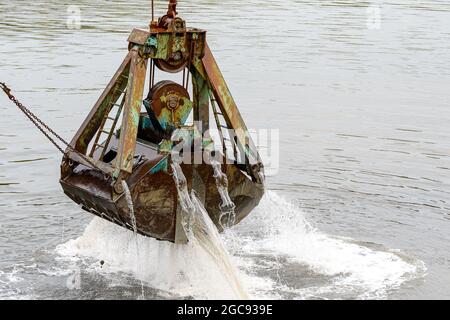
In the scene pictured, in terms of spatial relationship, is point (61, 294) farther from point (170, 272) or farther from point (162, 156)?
point (162, 156)

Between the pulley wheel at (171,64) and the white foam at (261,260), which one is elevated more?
the pulley wheel at (171,64)

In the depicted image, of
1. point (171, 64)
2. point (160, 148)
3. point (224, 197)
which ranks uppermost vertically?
point (171, 64)

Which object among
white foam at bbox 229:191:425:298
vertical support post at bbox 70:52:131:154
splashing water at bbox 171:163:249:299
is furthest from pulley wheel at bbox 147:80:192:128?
white foam at bbox 229:191:425:298

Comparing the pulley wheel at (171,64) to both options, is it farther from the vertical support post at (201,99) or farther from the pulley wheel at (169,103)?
the vertical support post at (201,99)

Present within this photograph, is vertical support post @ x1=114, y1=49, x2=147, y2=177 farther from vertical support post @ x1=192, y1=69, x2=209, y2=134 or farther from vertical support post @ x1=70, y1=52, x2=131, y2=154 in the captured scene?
vertical support post @ x1=192, y1=69, x2=209, y2=134

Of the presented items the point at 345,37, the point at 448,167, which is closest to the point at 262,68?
the point at 345,37

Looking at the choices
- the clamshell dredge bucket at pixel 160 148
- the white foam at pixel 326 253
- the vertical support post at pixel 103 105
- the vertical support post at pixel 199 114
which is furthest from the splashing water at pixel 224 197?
the vertical support post at pixel 103 105

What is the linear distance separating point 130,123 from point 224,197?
50.6 inches

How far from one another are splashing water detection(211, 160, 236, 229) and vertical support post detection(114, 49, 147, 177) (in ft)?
2.93

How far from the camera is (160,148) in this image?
28.9 ft

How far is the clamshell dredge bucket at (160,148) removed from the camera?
8.61m

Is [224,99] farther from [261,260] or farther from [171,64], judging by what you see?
[261,260]

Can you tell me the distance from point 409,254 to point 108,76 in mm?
13137

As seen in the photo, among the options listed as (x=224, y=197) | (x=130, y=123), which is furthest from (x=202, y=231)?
(x=130, y=123)
